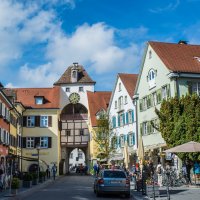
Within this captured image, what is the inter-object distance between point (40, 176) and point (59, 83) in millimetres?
32271

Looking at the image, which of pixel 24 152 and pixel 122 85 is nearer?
pixel 122 85

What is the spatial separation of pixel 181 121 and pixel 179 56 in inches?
408

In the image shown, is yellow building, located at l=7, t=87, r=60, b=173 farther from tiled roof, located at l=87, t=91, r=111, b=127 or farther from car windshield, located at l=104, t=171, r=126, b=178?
car windshield, located at l=104, t=171, r=126, b=178

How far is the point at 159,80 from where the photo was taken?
39312mm

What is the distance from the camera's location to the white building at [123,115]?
159ft

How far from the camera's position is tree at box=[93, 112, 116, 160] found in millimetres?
52844

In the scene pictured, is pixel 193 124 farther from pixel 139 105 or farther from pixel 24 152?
pixel 24 152

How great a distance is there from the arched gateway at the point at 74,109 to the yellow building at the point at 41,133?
10.0 ft

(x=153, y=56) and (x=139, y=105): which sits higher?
(x=153, y=56)

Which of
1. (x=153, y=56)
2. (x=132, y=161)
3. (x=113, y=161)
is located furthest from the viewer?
(x=113, y=161)

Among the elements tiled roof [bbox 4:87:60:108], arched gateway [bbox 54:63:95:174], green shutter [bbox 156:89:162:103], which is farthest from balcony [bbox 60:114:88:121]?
green shutter [bbox 156:89:162:103]

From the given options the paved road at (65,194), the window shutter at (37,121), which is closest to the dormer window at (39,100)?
the window shutter at (37,121)

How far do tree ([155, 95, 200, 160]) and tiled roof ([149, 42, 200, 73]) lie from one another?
5.20m

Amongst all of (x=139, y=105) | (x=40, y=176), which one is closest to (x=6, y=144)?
(x=40, y=176)
